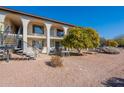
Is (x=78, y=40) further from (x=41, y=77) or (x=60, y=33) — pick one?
(x=41, y=77)

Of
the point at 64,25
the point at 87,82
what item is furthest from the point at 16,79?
the point at 64,25

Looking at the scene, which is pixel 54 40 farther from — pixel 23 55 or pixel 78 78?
pixel 78 78

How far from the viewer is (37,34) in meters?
24.4

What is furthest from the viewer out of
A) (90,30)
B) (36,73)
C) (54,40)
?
(54,40)

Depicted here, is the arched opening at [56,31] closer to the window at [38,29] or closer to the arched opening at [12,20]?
the window at [38,29]

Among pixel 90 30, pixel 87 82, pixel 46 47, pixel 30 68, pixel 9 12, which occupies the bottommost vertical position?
pixel 87 82

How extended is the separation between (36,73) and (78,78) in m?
2.96

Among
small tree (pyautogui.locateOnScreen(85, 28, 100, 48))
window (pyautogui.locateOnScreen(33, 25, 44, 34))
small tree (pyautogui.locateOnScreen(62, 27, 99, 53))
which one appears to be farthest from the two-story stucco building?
small tree (pyautogui.locateOnScreen(85, 28, 100, 48))

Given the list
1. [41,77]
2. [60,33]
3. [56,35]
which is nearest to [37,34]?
[56,35]

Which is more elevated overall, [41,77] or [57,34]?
[57,34]

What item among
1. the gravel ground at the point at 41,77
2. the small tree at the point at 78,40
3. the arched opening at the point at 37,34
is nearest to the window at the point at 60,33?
the arched opening at the point at 37,34

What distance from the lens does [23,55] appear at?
15.0 m

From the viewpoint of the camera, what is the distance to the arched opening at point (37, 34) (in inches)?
949
